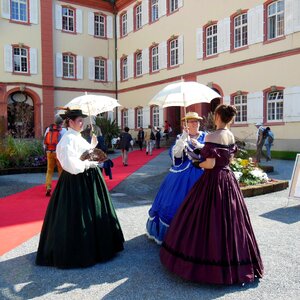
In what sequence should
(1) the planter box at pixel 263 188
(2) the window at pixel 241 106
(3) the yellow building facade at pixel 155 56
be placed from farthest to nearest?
(2) the window at pixel 241 106 → (3) the yellow building facade at pixel 155 56 → (1) the planter box at pixel 263 188

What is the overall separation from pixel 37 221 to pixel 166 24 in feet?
64.6

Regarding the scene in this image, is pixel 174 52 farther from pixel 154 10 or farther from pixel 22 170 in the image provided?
pixel 22 170

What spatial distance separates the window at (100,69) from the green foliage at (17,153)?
15.6 metres

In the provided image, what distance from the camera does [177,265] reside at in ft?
11.4

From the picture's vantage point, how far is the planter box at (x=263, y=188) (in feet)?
25.2

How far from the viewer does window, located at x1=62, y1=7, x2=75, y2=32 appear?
1024 inches

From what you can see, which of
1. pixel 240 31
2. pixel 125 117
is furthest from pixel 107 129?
pixel 240 31

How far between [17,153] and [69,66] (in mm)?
15460

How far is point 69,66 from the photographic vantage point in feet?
87.4

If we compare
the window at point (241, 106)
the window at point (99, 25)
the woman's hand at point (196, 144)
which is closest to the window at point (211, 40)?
the window at point (241, 106)

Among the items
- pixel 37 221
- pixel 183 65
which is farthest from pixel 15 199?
pixel 183 65

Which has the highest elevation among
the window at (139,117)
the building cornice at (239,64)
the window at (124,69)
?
the window at (124,69)

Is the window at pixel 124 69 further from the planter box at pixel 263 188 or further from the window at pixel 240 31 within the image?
the planter box at pixel 263 188

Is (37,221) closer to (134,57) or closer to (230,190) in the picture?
(230,190)
